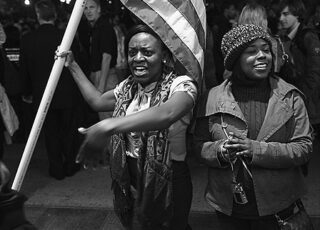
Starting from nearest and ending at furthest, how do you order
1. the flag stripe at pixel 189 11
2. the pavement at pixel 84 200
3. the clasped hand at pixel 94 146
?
the clasped hand at pixel 94 146 → the flag stripe at pixel 189 11 → the pavement at pixel 84 200

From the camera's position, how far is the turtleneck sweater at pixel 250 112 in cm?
285

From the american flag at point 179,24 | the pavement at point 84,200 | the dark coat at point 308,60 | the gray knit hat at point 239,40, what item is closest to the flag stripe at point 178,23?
the american flag at point 179,24

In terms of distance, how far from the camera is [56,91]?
5.62 metres

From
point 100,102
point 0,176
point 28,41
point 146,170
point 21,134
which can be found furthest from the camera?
point 21,134

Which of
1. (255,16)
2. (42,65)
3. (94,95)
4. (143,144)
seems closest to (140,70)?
(143,144)

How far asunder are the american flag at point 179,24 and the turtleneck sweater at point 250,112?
0.32 meters

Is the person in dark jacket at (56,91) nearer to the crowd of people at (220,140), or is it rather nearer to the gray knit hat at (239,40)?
the crowd of people at (220,140)

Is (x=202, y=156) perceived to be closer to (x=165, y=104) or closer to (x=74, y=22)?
(x=165, y=104)

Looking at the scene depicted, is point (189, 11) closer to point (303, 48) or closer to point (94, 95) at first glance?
point (94, 95)

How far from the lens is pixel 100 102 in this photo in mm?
3203

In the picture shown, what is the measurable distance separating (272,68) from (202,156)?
0.64m

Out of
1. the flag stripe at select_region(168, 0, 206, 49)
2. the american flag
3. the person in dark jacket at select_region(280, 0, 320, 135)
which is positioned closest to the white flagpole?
the american flag

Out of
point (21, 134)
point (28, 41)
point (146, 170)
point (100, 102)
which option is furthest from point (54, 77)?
point (21, 134)

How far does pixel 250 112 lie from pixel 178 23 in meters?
0.70
